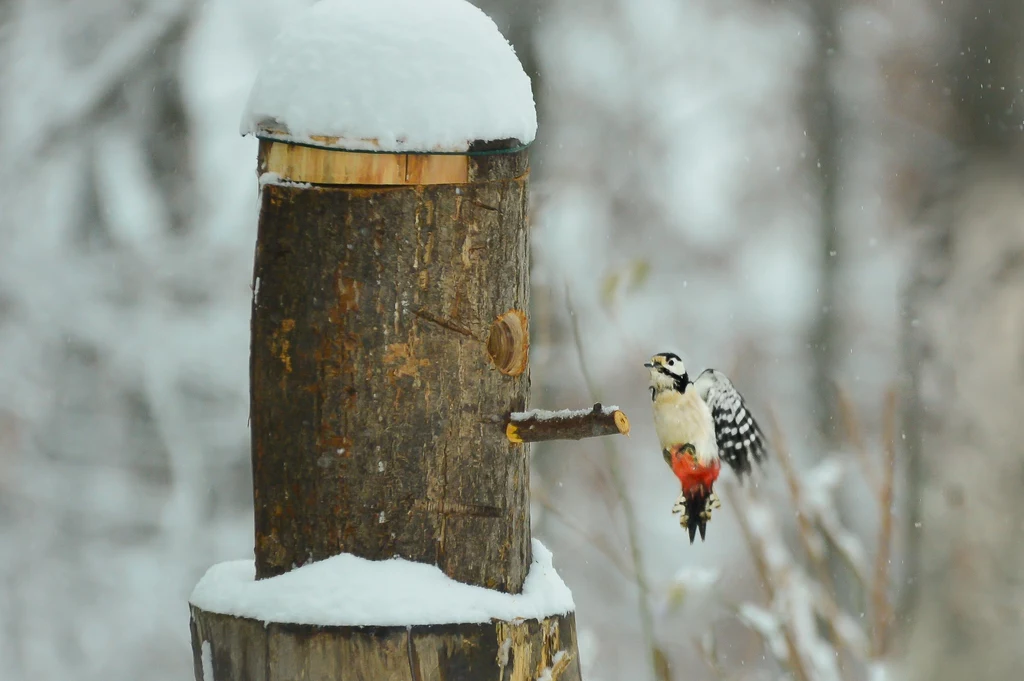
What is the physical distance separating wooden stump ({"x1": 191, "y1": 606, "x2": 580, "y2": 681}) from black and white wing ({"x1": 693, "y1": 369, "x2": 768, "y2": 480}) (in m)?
0.79

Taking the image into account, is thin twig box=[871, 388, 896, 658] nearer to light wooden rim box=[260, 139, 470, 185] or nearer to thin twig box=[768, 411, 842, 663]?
thin twig box=[768, 411, 842, 663]

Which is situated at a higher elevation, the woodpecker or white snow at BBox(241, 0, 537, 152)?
white snow at BBox(241, 0, 537, 152)

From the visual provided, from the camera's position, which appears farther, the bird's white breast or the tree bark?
the bird's white breast

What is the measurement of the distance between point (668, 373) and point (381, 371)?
Result: 774 millimetres

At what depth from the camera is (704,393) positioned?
3.12 m

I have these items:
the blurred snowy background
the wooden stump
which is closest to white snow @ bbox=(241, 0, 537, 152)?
the wooden stump

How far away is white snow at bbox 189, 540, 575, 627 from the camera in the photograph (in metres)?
2.41

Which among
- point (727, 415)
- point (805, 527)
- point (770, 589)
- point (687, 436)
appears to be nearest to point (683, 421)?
point (687, 436)

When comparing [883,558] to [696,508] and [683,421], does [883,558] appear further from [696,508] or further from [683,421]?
[683,421]

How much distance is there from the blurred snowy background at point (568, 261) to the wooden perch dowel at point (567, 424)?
421 centimetres

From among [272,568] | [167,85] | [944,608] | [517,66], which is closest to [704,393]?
[517,66]

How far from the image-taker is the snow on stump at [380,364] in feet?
8.00

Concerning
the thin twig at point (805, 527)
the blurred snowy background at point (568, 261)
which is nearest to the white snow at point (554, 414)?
the thin twig at point (805, 527)

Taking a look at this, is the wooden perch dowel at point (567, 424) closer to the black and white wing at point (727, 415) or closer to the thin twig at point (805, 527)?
the black and white wing at point (727, 415)
